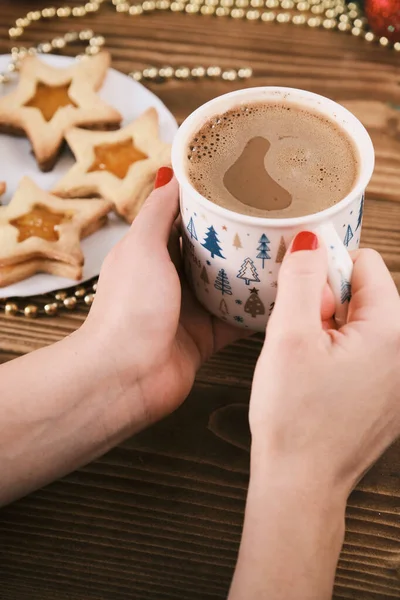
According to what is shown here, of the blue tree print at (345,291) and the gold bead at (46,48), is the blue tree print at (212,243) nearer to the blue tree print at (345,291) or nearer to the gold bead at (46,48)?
the blue tree print at (345,291)

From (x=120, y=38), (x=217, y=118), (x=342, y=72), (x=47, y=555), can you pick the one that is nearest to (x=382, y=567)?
→ (x=47, y=555)

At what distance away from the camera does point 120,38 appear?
1187 mm

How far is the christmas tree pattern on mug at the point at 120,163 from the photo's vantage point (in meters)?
0.95

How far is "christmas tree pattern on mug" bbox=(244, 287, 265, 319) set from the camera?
0.66 meters

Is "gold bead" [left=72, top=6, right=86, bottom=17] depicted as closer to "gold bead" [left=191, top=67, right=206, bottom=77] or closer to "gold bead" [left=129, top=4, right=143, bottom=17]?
"gold bead" [left=129, top=4, right=143, bottom=17]

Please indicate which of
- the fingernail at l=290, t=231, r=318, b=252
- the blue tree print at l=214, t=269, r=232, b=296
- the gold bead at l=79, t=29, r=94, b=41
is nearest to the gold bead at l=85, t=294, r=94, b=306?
the blue tree print at l=214, t=269, r=232, b=296

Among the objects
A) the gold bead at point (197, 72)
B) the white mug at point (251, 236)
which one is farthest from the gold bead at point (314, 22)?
the white mug at point (251, 236)

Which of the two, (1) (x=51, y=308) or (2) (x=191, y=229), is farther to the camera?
(1) (x=51, y=308)

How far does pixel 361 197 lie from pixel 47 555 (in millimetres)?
475

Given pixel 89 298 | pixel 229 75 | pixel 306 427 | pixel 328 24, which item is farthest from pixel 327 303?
pixel 328 24

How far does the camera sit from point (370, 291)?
2.04ft

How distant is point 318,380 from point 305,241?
12 centimetres

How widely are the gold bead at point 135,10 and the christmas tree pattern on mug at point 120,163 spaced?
308 mm

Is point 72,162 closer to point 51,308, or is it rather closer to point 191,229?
point 51,308
